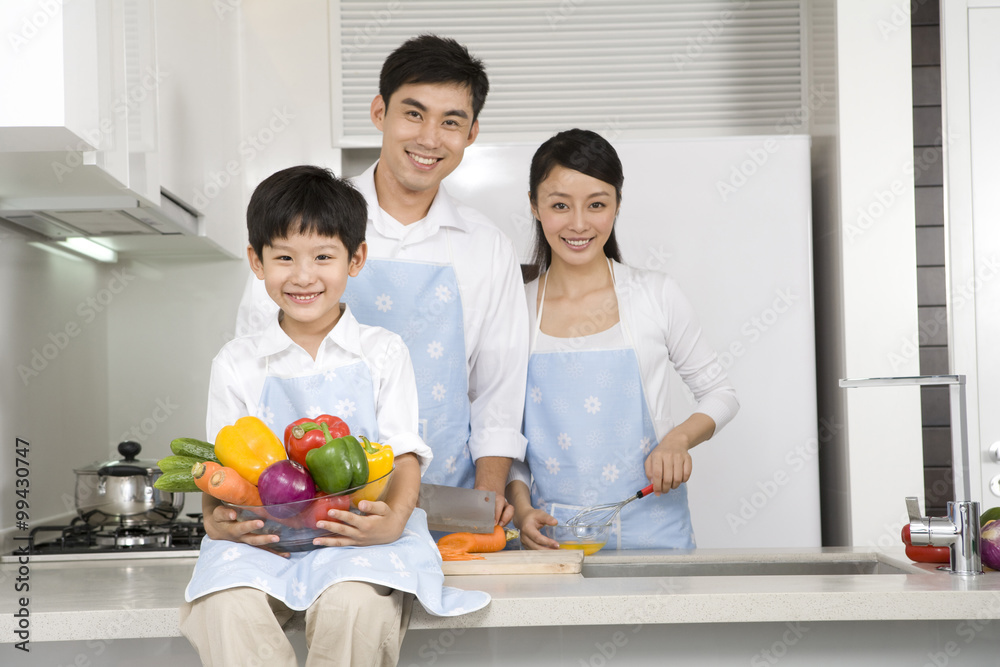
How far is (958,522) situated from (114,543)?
1409 mm

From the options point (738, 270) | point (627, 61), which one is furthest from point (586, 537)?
point (627, 61)

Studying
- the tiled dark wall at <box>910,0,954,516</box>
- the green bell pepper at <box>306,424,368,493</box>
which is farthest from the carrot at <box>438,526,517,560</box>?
the tiled dark wall at <box>910,0,954,516</box>

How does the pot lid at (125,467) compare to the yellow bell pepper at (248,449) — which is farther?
the pot lid at (125,467)

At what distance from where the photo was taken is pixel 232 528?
954 millimetres

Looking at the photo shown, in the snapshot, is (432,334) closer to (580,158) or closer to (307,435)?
(580,158)

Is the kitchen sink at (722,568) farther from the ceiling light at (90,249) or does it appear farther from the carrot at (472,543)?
the ceiling light at (90,249)

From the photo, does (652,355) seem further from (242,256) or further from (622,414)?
(242,256)

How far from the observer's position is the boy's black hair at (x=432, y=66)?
155 centimetres

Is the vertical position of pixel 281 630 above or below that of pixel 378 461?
below

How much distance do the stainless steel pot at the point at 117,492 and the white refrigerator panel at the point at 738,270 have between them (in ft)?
3.19

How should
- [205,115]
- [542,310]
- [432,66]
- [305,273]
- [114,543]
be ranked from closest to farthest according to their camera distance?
[305,273] < [432,66] < [114,543] < [542,310] < [205,115]

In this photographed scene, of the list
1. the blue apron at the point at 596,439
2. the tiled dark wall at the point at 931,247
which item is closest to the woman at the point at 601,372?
the blue apron at the point at 596,439

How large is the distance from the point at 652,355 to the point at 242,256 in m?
1.18

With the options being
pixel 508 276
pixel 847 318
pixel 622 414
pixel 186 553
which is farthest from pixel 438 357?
pixel 847 318
